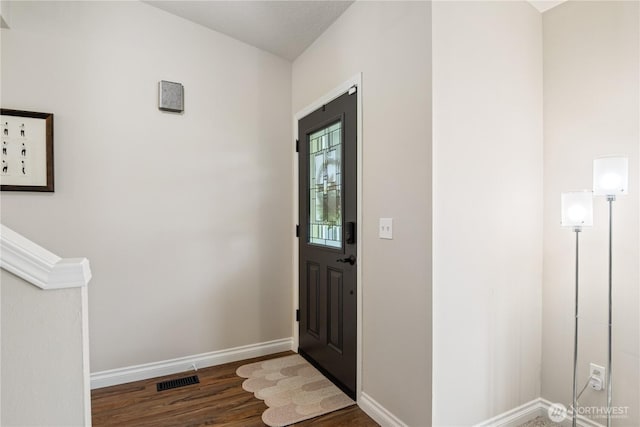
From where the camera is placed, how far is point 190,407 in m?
2.31

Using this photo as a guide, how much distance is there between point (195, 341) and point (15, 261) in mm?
2128

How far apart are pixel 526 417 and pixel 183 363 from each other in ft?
8.20

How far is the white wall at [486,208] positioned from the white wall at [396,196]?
0.07 m

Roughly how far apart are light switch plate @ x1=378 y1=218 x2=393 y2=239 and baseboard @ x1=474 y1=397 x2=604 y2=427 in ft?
3.86

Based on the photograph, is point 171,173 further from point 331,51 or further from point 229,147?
point 331,51

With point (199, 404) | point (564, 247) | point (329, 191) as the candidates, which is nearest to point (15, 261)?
point (199, 404)

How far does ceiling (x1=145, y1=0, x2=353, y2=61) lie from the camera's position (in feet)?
8.17

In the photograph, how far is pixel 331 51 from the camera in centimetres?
263

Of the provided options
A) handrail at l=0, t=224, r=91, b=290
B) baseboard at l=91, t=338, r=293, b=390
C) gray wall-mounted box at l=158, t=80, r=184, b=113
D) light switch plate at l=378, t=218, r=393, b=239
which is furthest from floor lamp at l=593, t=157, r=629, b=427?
gray wall-mounted box at l=158, t=80, r=184, b=113

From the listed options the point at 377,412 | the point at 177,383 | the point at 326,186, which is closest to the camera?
the point at 377,412

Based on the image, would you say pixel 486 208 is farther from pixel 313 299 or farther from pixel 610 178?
pixel 313 299

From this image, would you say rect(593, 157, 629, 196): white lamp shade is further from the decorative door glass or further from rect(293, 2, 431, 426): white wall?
the decorative door glass

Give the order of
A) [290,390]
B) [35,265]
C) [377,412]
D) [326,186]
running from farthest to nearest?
[326,186] → [290,390] → [377,412] → [35,265]

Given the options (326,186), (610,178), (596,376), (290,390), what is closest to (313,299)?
(290,390)
